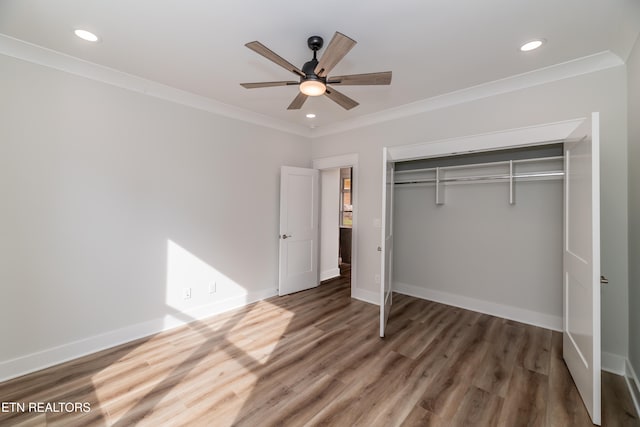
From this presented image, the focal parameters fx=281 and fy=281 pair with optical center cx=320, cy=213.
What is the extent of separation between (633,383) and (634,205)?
1.36 metres

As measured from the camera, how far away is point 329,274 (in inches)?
221

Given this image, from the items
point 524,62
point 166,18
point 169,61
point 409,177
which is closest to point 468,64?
point 524,62

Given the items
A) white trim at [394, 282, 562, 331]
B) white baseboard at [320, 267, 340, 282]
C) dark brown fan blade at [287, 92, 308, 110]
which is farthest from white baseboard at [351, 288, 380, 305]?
dark brown fan blade at [287, 92, 308, 110]

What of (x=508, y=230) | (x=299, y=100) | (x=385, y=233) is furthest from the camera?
(x=508, y=230)

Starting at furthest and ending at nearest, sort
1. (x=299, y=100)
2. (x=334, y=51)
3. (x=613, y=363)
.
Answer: (x=299, y=100) < (x=613, y=363) < (x=334, y=51)

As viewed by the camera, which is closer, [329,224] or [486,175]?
[486,175]

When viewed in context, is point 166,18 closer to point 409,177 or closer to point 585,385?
point 409,177

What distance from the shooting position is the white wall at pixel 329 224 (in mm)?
5398

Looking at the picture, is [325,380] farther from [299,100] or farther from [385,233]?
[299,100]

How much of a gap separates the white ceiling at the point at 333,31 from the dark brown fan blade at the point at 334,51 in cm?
35

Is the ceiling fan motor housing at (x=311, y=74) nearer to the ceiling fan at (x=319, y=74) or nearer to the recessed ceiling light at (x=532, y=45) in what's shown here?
the ceiling fan at (x=319, y=74)

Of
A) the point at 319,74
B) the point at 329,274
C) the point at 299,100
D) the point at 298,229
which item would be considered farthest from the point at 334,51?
the point at 329,274

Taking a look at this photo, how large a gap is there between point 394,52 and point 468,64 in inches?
30.7

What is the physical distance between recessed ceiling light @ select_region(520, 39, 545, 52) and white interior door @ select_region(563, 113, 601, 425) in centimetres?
79
